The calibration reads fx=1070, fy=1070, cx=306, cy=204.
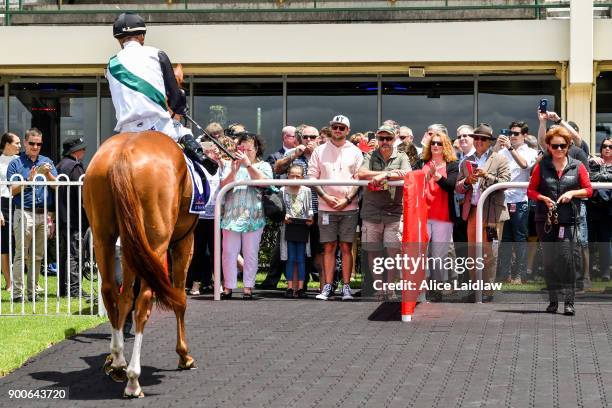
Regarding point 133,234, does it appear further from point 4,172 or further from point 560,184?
point 4,172

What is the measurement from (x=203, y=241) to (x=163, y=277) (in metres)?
5.84

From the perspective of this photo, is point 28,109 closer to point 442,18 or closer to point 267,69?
point 267,69

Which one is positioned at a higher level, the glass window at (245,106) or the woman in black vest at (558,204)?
the glass window at (245,106)

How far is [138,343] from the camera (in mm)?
7270

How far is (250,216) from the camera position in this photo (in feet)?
41.3

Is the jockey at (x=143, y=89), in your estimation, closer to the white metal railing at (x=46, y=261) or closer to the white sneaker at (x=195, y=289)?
the white metal railing at (x=46, y=261)

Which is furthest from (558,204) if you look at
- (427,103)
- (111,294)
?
(427,103)

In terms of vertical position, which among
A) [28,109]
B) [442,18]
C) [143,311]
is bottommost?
[143,311]

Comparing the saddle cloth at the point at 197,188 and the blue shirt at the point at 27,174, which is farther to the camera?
the blue shirt at the point at 27,174

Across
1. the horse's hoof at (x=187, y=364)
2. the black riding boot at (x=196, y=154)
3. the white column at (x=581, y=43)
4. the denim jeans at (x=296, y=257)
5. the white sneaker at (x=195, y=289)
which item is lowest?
the horse's hoof at (x=187, y=364)

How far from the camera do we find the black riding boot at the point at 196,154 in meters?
8.25

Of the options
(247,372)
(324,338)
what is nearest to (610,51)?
(324,338)

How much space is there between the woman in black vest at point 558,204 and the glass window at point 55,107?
1081cm

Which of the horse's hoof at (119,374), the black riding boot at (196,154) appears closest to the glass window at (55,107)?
the black riding boot at (196,154)
